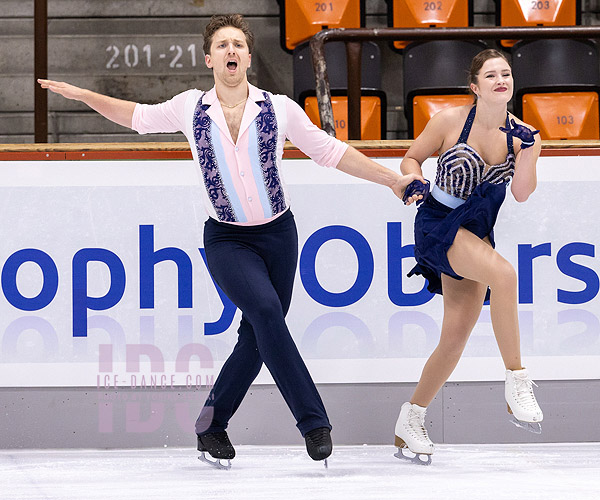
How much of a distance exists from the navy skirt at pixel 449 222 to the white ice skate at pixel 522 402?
0.39 metres

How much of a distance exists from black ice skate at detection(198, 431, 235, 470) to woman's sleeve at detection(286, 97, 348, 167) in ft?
3.19

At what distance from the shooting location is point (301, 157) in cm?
349

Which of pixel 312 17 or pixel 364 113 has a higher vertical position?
pixel 312 17

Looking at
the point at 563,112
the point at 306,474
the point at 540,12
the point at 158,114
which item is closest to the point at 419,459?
the point at 306,474

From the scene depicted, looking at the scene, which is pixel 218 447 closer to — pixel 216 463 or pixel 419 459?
pixel 216 463

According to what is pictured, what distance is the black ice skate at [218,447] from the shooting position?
2850 millimetres

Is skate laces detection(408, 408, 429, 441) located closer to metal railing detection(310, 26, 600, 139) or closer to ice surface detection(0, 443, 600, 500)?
ice surface detection(0, 443, 600, 500)

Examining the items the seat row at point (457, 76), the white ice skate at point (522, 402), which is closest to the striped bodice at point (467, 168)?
the white ice skate at point (522, 402)

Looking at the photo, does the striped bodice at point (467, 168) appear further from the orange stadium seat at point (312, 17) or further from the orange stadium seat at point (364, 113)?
the orange stadium seat at point (312, 17)

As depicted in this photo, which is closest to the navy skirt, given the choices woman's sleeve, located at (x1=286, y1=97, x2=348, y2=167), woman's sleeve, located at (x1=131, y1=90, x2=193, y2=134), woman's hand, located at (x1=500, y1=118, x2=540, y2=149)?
woman's hand, located at (x1=500, y1=118, x2=540, y2=149)

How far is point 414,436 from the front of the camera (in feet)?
9.78

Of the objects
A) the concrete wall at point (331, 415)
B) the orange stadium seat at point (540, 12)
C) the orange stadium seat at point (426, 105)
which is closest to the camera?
the concrete wall at point (331, 415)

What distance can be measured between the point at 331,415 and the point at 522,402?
0.98 metres

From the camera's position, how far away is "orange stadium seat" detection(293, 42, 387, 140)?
5.03 meters
